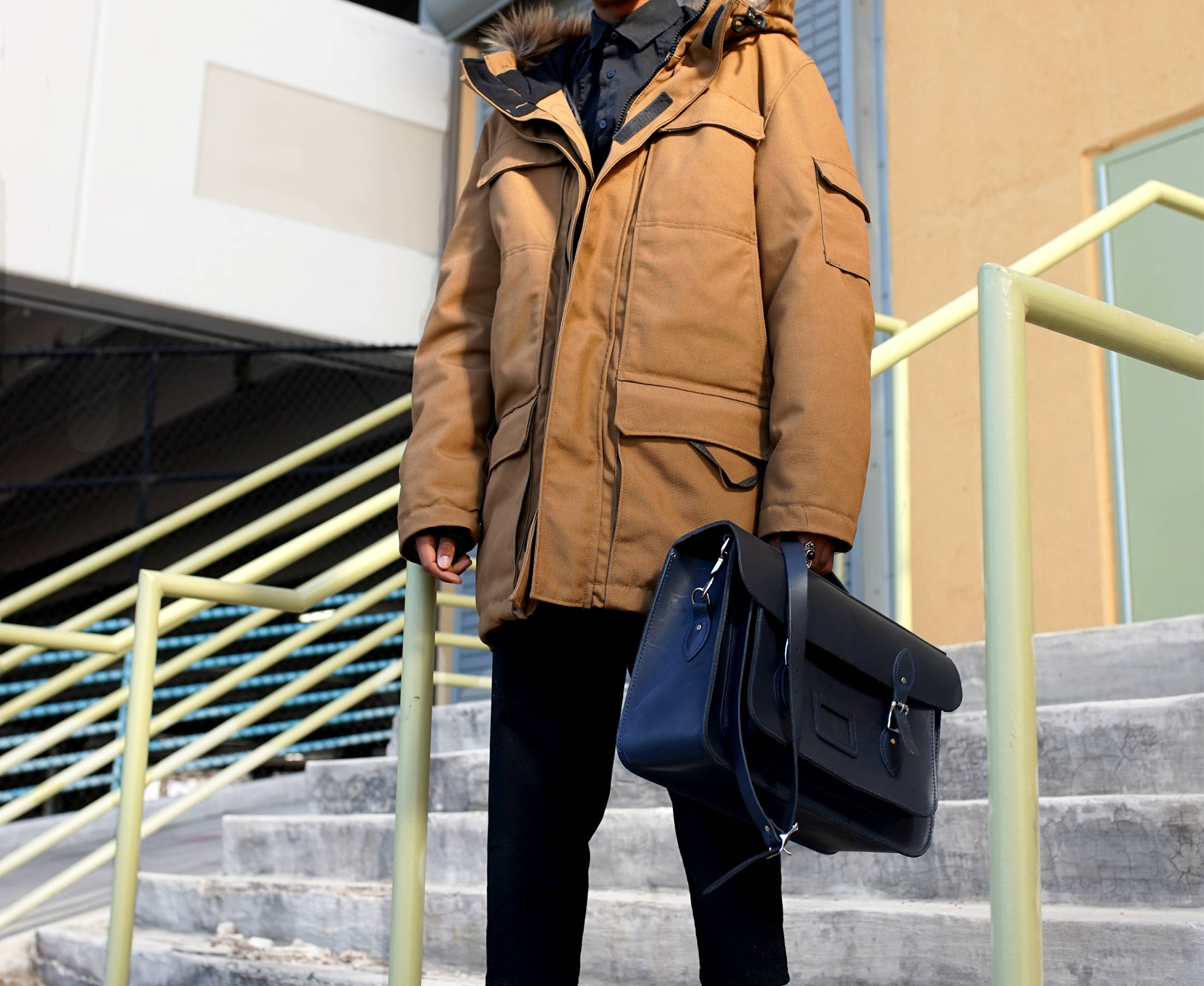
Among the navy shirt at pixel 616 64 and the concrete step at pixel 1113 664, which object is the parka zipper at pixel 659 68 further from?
the concrete step at pixel 1113 664

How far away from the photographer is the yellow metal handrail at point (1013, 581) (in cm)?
111

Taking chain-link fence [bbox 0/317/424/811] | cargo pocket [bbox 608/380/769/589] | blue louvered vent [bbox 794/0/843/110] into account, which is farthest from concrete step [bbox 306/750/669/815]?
blue louvered vent [bbox 794/0/843/110]

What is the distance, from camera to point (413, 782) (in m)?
1.75

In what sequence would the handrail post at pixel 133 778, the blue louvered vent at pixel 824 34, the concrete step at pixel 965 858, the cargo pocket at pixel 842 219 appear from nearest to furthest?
the cargo pocket at pixel 842 219, the concrete step at pixel 965 858, the handrail post at pixel 133 778, the blue louvered vent at pixel 824 34

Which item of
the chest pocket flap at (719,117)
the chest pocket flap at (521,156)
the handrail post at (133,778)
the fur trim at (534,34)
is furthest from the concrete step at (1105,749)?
the handrail post at (133,778)

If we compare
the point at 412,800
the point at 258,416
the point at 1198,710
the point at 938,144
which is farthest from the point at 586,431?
the point at 258,416

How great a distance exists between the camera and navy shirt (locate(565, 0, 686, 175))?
5.51 feet

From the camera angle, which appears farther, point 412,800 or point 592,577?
point 412,800

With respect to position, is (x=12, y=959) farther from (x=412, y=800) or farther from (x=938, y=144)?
(x=938, y=144)

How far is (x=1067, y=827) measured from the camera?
6.29 feet

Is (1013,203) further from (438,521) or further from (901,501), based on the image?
(438,521)

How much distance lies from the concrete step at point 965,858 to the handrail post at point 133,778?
655mm

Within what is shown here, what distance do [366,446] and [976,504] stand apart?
424 cm

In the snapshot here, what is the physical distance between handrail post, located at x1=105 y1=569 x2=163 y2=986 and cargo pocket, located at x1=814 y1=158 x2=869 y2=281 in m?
1.42
